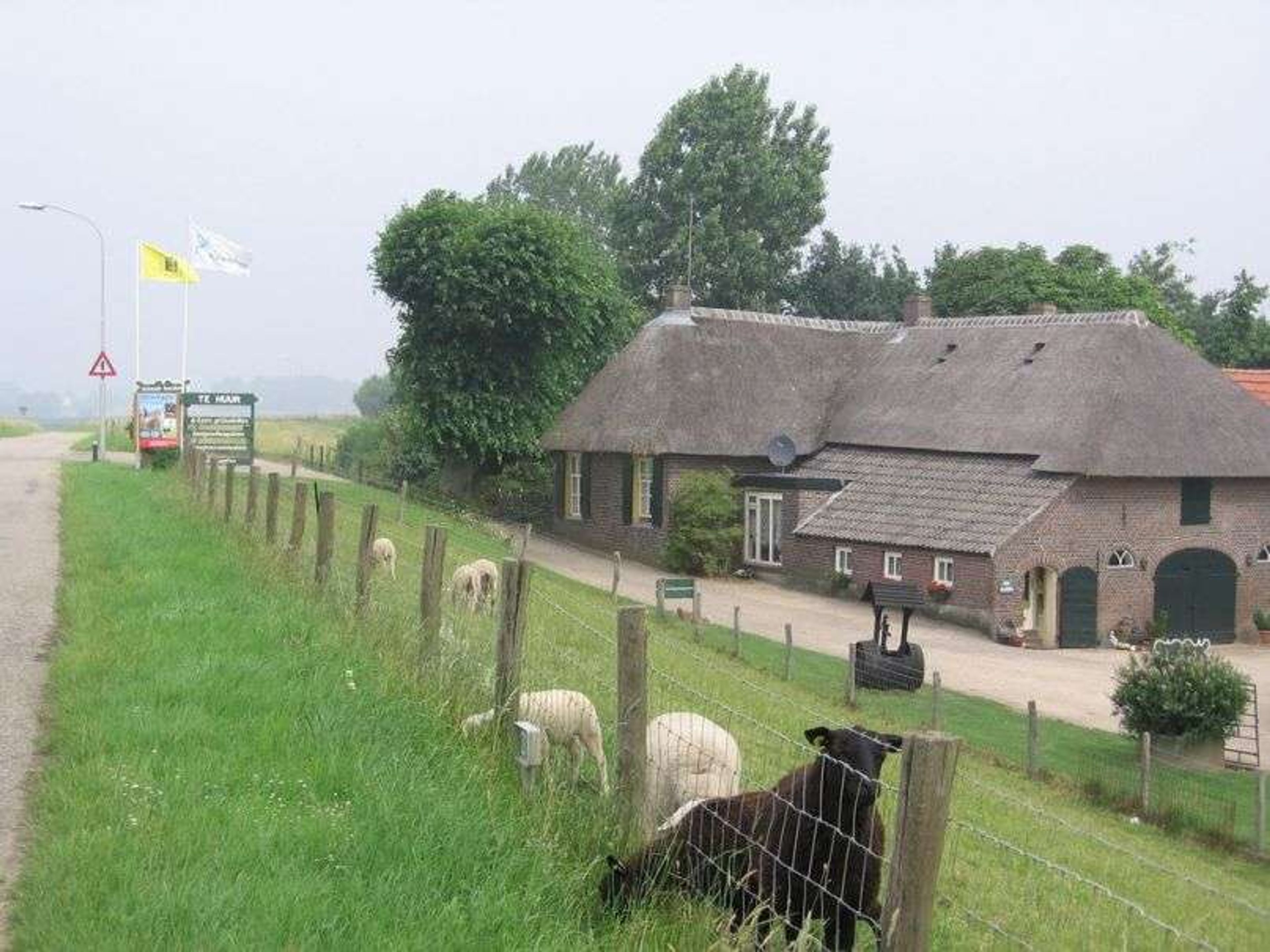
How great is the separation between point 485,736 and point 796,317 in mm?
36978

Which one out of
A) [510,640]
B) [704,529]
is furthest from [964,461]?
[510,640]

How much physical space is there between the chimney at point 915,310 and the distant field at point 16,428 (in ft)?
146

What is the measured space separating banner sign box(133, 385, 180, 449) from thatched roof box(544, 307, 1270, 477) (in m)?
10.9

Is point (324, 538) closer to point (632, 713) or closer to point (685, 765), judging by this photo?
point (685, 765)

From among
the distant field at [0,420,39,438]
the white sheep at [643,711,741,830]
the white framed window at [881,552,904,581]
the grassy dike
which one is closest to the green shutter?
the white framed window at [881,552,904,581]

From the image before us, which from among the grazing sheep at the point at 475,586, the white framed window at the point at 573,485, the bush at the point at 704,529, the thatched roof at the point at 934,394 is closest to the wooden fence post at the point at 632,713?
the grazing sheep at the point at 475,586

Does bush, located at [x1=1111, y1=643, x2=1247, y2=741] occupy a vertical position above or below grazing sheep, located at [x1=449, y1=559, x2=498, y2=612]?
below

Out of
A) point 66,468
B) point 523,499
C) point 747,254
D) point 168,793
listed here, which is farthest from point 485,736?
point 747,254

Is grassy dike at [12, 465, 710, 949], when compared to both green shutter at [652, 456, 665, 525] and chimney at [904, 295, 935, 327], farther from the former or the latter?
chimney at [904, 295, 935, 327]

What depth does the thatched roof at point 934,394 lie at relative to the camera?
3366cm

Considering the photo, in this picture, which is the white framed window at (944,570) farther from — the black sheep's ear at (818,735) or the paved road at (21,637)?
the black sheep's ear at (818,735)

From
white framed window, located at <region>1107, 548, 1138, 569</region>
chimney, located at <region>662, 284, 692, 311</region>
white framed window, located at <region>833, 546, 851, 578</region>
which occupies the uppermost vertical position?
chimney, located at <region>662, 284, 692, 311</region>

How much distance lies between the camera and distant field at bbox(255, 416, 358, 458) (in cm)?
6594

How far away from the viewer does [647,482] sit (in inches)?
1574
